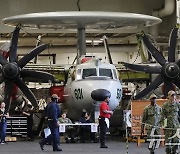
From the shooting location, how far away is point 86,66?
21.5 metres

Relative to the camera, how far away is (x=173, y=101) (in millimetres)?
12805

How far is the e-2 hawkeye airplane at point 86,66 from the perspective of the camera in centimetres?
2047

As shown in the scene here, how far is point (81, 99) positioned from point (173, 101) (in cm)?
853

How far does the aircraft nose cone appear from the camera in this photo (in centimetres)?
1950

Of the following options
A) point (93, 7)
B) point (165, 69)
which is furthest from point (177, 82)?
point (93, 7)

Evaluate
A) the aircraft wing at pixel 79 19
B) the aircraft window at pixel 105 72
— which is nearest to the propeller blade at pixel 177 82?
the aircraft window at pixel 105 72

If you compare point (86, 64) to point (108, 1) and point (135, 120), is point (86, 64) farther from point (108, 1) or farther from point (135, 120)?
point (108, 1)

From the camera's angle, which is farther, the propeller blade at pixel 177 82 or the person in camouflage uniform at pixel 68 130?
the propeller blade at pixel 177 82

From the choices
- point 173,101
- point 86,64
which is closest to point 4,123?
point 86,64

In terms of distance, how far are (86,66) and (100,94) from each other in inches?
90.5

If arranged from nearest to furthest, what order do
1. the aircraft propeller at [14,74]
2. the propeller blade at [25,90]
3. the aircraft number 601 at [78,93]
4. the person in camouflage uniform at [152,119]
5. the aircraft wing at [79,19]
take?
the person in camouflage uniform at [152,119] → the aircraft number 601 at [78,93] → the aircraft propeller at [14,74] → the propeller blade at [25,90] → the aircraft wing at [79,19]

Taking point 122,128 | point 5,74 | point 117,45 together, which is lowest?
point 122,128

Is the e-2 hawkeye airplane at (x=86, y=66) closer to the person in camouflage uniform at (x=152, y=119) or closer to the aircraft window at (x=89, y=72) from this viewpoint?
the aircraft window at (x=89, y=72)

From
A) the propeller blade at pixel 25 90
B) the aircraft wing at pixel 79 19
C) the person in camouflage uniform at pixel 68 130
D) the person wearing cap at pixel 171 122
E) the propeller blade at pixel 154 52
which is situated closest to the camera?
the person wearing cap at pixel 171 122
